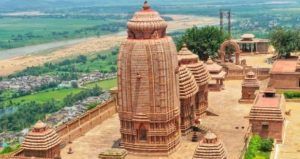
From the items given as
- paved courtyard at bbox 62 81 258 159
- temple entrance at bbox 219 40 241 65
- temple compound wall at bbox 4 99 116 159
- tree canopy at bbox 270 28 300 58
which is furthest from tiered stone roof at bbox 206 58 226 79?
tree canopy at bbox 270 28 300 58

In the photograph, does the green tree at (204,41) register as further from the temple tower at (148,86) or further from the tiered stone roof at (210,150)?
the tiered stone roof at (210,150)

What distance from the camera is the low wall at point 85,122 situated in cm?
3228

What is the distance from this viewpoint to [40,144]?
27.9 meters

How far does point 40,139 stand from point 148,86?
5.85 m

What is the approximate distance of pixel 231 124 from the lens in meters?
35.9

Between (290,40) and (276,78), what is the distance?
13.1 meters

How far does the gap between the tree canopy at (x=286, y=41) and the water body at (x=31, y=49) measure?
90713 mm

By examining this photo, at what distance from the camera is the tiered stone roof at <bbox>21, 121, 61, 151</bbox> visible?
27875 millimetres

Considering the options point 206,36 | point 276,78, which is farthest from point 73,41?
point 276,78

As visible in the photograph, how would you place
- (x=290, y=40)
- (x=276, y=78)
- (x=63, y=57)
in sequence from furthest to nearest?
(x=63, y=57)
(x=290, y=40)
(x=276, y=78)

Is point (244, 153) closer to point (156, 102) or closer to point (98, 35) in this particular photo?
point (156, 102)

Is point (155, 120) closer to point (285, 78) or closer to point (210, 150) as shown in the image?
point (210, 150)

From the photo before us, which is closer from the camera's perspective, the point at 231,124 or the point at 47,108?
the point at 231,124

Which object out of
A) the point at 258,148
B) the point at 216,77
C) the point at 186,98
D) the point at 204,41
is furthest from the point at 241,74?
the point at 258,148
